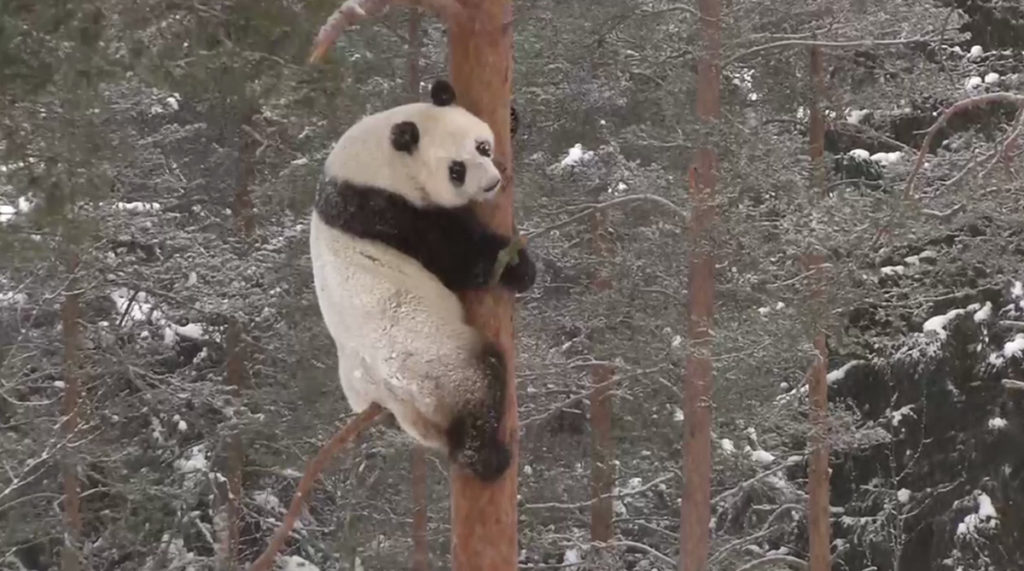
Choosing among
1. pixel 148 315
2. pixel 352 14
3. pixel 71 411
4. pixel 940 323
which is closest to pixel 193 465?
pixel 148 315

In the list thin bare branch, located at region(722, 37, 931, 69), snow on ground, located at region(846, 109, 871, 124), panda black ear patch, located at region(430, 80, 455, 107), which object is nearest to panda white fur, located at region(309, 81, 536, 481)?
panda black ear patch, located at region(430, 80, 455, 107)

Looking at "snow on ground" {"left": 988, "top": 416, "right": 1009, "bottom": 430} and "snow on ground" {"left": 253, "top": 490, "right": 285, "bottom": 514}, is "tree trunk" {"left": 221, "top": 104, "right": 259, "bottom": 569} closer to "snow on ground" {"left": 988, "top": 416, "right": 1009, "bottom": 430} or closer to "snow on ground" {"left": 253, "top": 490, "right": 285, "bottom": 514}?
"snow on ground" {"left": 253, "top": 490, "right": 285, "bottom": 514}

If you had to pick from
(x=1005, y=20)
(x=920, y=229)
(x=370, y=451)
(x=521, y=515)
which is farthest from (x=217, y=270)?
(x=1005, y=20)

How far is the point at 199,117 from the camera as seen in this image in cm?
1055

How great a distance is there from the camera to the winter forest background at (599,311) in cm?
793

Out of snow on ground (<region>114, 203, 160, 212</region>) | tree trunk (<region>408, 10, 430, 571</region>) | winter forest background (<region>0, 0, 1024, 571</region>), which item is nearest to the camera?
winter forest background (<region>0, 0, 1024, 571</region>)

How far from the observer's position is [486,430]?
2.97 metres

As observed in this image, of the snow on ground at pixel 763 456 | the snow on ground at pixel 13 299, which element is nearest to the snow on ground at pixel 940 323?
the snow on ground at pixel 763 456

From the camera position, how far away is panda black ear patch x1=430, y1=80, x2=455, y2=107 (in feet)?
9.66

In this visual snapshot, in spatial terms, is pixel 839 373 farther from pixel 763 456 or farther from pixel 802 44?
pixel 802 44

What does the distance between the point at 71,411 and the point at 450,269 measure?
6.87 m

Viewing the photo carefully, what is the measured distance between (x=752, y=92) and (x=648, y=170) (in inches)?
47.5

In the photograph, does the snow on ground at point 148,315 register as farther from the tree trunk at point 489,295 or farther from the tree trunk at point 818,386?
the tree trunk at point 489,295

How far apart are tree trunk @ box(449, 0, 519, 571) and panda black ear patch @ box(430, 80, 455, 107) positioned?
4 centimetres
